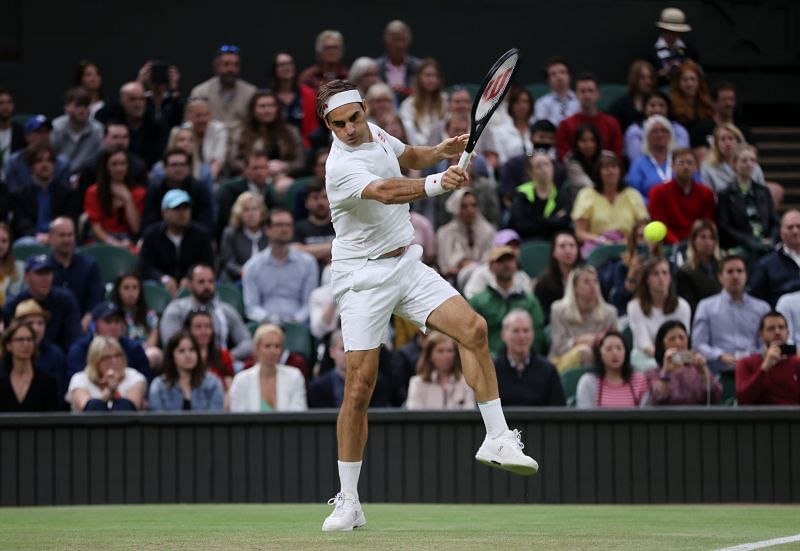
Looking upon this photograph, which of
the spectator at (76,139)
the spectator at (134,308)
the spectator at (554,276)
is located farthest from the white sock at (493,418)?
the spectator at (76,139)

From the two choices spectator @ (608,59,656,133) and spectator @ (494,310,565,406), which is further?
spectator @ (608,59,656,133)

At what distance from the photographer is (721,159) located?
14.6 m

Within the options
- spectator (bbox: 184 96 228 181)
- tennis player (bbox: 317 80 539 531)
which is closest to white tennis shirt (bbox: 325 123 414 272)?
tennis player (bbox: 317 80 539 531)

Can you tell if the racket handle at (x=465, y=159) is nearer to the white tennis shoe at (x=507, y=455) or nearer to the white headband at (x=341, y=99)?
the white headband at (x=341, y=99)

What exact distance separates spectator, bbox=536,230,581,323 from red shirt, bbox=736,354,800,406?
2.06 m

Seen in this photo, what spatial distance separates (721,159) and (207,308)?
5.43 meters

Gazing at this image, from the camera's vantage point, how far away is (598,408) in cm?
1073

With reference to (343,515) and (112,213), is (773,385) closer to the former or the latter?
(343,515)

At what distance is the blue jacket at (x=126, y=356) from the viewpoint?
1159 cm

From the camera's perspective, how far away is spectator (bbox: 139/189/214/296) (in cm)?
1321

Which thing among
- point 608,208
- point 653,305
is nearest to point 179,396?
point 653,305

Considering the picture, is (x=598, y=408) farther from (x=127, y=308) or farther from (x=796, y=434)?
(x=127, y=308)

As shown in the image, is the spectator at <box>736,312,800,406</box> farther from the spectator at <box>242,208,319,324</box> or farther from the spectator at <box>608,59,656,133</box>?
the spectator at <box>608,59,656,133</box>

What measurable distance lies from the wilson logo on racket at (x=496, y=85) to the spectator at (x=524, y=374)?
13.0 feet
